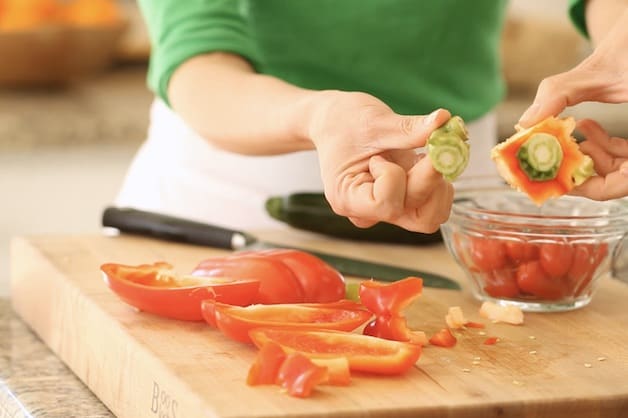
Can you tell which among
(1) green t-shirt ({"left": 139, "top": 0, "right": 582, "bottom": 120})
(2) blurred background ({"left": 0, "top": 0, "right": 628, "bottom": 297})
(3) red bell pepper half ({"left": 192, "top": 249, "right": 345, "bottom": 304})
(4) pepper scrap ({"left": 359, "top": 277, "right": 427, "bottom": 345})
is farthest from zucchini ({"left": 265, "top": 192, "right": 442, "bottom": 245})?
(2) blurred background ({"left": 0, "top": 0, "right": 628, "bottom": 297})

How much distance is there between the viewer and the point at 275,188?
1680 mm

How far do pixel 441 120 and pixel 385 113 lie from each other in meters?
0.08

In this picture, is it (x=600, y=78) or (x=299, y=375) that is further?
(x=600, y=78)

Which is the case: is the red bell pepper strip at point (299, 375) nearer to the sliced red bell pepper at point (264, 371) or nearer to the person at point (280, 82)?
the sliced red bell pepper at point (264, 371)

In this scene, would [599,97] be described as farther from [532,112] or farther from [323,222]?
[323,222]

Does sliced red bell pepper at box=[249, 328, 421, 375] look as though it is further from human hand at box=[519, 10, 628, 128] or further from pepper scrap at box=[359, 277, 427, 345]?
human hand at box=[519, 10, 628, 128]

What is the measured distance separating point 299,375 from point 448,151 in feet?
0.77

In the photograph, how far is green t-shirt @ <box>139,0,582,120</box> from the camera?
5.30ft

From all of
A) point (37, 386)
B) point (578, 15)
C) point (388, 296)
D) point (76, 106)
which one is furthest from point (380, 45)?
point (76, 106)

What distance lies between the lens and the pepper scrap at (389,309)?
114cm

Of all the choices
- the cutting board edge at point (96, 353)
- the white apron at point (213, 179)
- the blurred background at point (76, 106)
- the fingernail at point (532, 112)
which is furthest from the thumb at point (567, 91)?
the blurred background at point (76, 106)

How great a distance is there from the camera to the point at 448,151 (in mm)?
1038

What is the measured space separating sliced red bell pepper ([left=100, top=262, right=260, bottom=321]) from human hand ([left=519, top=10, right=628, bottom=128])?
1.06 feet

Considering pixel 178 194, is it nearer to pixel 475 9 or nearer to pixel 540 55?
pixel 475 9
